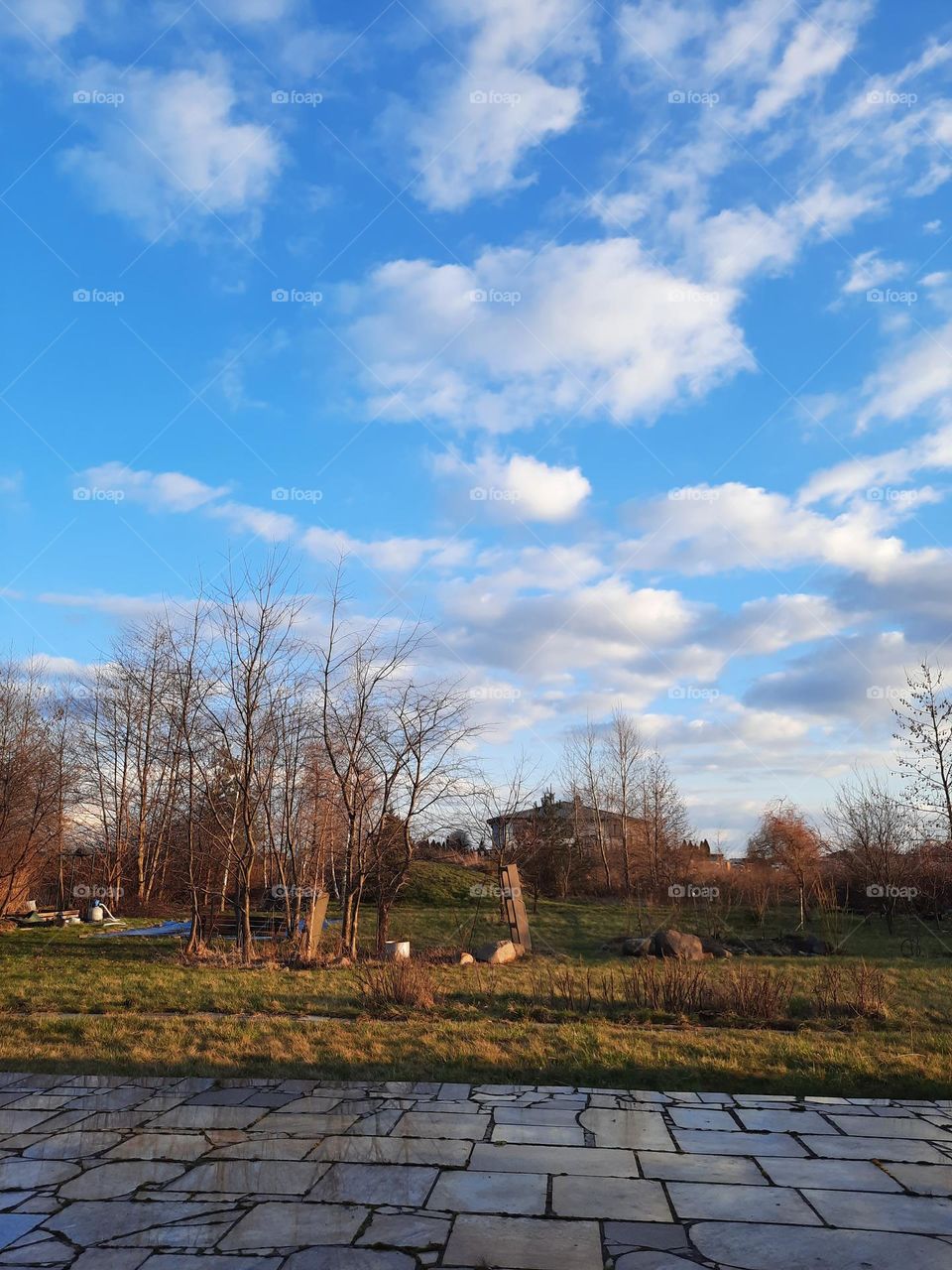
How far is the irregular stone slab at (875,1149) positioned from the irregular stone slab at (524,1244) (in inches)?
62.9

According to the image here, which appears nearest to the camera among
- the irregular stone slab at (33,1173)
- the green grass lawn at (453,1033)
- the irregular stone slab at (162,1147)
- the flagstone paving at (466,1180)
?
the flagstone paving at (466,1180)

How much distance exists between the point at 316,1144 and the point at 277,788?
1271cm

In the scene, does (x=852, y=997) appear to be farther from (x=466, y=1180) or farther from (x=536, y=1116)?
(x=466, y=1180)

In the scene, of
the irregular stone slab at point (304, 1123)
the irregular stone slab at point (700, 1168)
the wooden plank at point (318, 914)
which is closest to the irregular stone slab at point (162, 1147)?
the irregular stone slab at point (304, 1123)

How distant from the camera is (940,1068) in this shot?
265 inches

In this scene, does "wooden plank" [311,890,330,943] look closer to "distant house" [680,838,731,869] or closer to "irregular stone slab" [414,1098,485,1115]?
"irregular stone slab" [414,1098,485,1115]

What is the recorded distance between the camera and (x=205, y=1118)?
530cm

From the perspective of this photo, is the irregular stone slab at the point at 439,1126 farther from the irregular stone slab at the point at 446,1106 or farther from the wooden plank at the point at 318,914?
the wooden plank at the point at 318,914

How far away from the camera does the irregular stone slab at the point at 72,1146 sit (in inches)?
180

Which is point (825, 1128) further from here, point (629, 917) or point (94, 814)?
point (94, 814)

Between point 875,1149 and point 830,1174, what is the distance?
2.13 ft

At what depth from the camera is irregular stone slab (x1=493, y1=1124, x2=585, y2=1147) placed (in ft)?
15.8

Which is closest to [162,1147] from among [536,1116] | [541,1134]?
[541,1134]

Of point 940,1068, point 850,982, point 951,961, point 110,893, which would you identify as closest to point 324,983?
point 850,982
